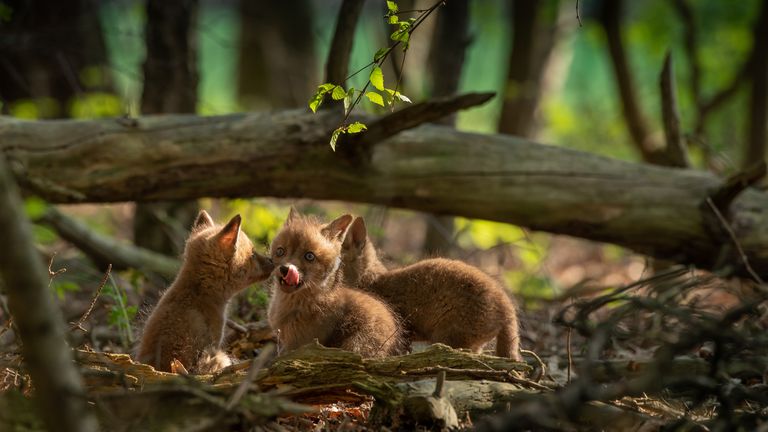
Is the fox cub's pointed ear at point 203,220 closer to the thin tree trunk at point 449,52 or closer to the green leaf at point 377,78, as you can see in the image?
the green leaf at point 377,78

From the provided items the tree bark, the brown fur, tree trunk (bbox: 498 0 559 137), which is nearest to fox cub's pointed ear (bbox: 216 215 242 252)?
the brown fur

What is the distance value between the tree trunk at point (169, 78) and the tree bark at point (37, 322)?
478 centimetres

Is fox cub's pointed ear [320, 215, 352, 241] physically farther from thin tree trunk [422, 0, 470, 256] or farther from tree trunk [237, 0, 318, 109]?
tree trunk [237, 0, 318, 109]

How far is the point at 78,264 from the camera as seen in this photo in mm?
7191

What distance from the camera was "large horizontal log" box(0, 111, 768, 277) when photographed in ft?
20.3

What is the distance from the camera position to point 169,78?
7.53m

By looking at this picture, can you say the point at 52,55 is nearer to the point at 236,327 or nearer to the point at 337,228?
the point at 236,327

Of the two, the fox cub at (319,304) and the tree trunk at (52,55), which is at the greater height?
the tree trunk at (52,55)

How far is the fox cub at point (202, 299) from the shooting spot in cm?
460

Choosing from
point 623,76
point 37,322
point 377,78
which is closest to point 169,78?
point 377,78

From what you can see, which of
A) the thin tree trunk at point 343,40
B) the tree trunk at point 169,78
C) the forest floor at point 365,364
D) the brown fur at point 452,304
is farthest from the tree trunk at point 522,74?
the brown fur at point 452,304

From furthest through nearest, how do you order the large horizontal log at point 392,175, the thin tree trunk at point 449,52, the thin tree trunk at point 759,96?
1. the thin tree trunk at point 759,96
2. the thin tree trunk at point 449,52
3. the large horizontal log at point 392,175

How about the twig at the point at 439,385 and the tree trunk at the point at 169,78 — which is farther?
the tree trunk at the point at 169,78

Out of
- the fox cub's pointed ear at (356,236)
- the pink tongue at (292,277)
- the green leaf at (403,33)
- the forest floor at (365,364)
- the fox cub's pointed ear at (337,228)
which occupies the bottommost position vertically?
the forest floor at (365,364)
